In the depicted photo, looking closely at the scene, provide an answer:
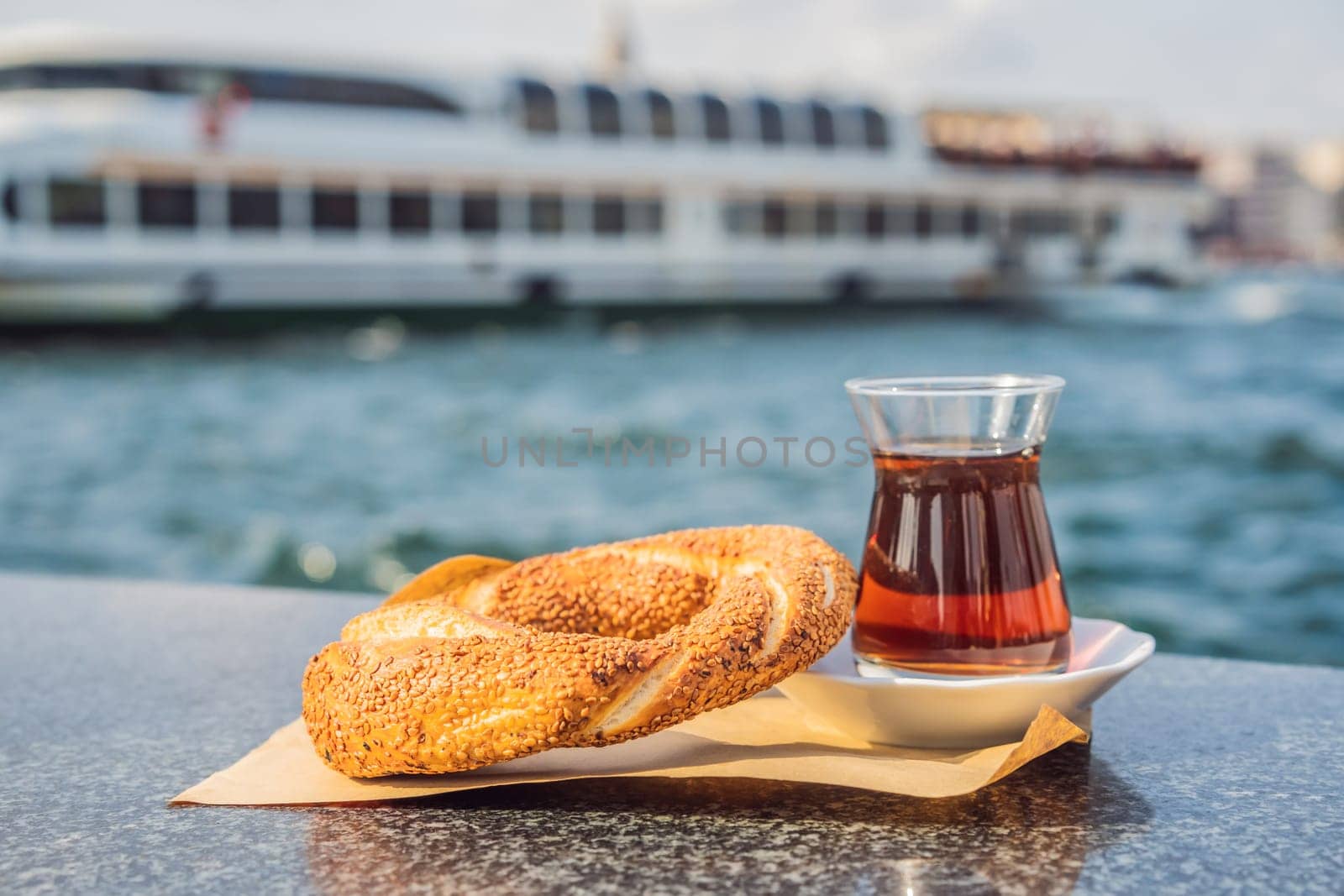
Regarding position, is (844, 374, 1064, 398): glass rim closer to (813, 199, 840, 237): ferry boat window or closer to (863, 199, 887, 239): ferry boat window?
(813, 199, 840, 237): ferry boat window

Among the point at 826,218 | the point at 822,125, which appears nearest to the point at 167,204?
the point at 826,218

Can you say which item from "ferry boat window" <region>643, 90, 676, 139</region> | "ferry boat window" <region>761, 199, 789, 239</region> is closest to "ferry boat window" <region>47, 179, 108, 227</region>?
"ferry boat window" <region>643, 90, 676, 139</region>

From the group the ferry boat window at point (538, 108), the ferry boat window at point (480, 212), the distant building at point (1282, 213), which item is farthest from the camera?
the distant building at point (1282, 213)

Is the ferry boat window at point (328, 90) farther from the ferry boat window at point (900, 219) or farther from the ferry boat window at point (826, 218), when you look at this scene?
the ferry boat window at point (900, 219)

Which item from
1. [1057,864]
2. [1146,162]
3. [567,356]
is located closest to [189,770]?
[1057,864]

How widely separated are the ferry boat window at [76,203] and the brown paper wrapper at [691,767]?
802 cm

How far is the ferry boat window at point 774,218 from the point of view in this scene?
1040 centimetres

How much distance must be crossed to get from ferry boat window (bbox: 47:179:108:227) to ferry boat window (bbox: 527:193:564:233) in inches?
108

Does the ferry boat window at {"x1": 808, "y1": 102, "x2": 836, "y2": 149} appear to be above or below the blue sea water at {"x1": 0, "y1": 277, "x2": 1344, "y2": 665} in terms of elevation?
above

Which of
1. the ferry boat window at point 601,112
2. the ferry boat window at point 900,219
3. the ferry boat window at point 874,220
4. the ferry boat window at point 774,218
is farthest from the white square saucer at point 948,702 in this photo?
the ferry boat window at point 900,219

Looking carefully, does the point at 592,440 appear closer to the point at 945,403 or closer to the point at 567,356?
the point at 567,356

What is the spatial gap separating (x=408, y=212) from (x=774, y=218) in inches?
113

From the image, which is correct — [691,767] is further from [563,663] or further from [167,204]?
[167,204]

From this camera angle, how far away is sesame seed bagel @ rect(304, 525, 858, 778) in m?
0.40
